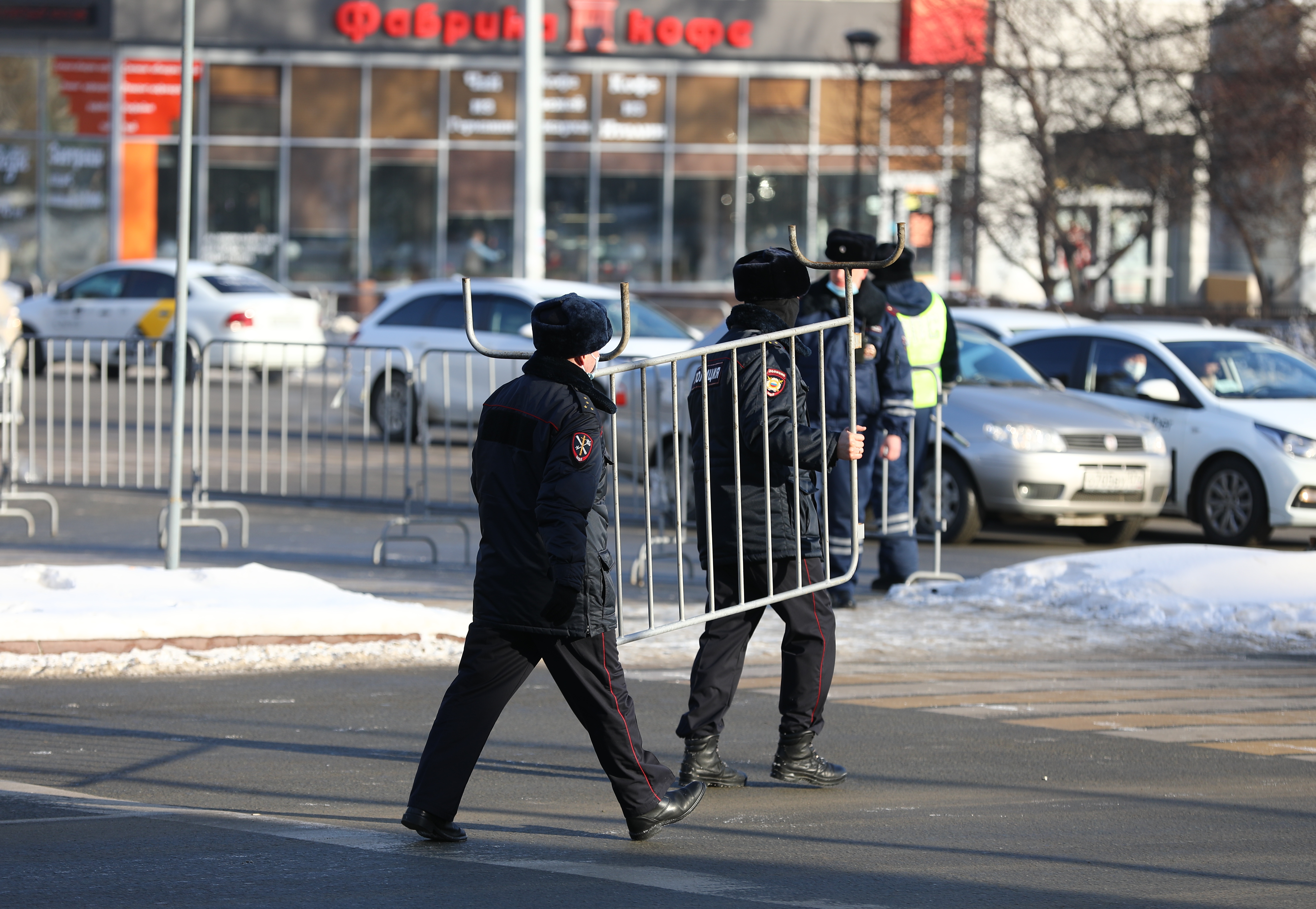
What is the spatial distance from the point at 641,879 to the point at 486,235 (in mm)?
30450

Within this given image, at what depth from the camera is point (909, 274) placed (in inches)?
406

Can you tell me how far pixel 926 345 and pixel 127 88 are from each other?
26.9 metres

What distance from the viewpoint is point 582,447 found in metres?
5.23

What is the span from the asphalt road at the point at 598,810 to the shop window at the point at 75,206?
91.3ft

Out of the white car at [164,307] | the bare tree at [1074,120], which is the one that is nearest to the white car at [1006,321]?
the bare tree at [1074,120]

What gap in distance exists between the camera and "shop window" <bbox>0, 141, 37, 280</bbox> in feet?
111

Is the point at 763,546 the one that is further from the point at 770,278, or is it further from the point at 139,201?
the point at 139,201

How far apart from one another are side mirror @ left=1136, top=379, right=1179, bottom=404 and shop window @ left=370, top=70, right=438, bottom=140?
902 inches

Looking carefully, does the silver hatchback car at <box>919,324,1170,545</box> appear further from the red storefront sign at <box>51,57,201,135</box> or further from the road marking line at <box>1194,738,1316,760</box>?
the red storefront sign at <box>51,57,201,135</box>

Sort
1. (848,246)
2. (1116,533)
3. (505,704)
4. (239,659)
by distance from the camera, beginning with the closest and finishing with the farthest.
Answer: (505,704), (239,659), (848,246), (1116,533)

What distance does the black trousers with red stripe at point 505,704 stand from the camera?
5.34 m

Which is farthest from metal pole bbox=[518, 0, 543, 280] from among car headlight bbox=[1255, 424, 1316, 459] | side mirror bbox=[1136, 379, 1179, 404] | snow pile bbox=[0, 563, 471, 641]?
snow pile bbox=[0, 563, 471, 641]

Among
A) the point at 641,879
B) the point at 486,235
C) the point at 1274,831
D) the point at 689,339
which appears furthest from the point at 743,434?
the point at 486,235

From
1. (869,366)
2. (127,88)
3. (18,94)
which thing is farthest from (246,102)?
(869,366)
